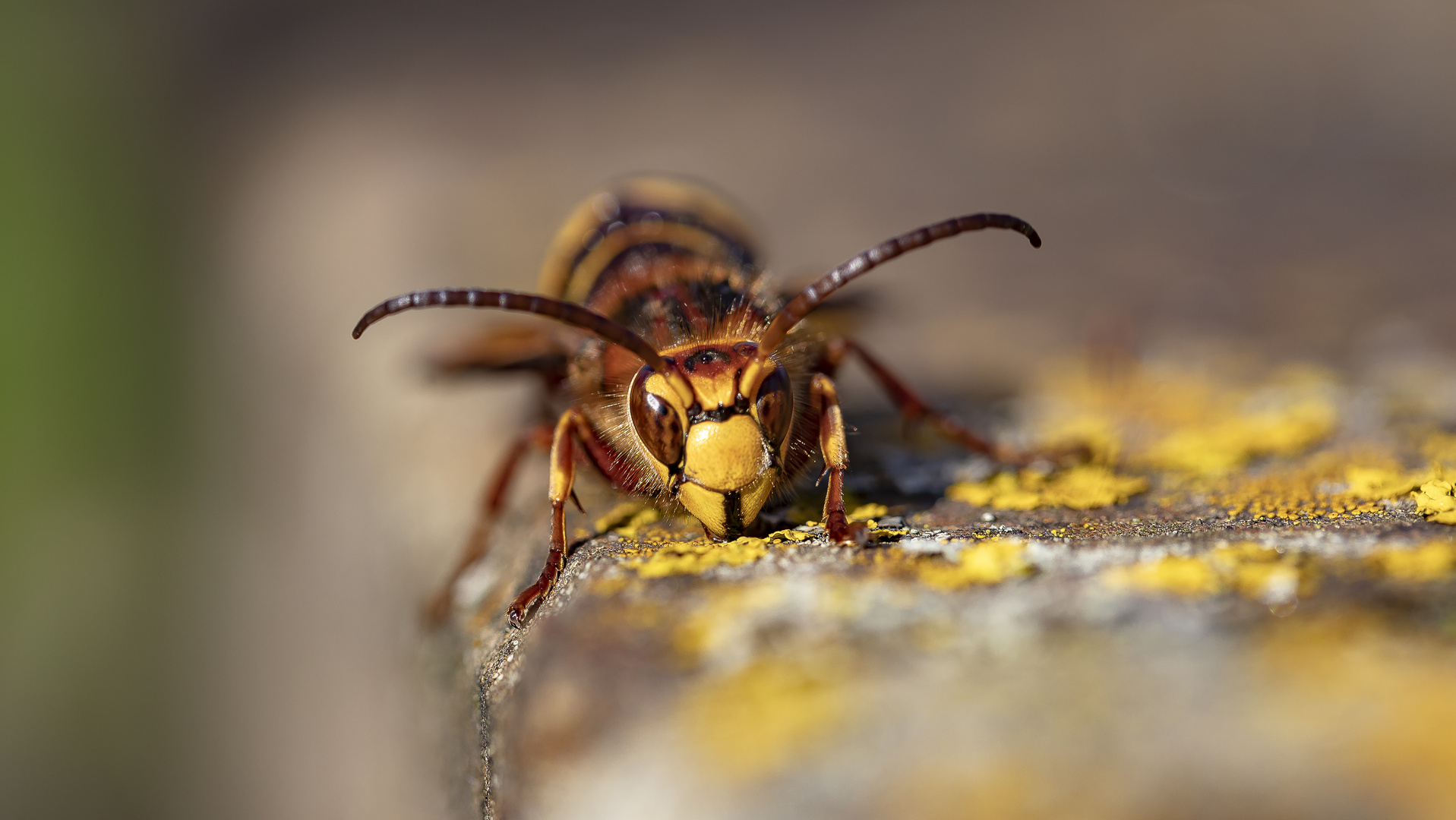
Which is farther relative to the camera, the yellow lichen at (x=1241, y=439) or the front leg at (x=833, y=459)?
the yellow lichen at (x=1241, y=439)

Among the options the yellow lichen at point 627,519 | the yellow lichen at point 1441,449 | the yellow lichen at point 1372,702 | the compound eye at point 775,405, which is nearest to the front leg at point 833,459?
the compound eye at point 775,405

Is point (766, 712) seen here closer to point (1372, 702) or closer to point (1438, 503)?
point (1372, 702)

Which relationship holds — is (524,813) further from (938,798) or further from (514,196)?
(514,196)

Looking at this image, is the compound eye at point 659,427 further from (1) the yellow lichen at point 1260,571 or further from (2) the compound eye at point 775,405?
(1) the yellow lichen at point 1260,571

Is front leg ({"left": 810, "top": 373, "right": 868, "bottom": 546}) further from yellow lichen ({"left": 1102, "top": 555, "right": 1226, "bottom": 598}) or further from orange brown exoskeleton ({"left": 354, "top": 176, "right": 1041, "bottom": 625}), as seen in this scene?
yellow lichen ({"left": 1102, "top": 555, "right": 1226, "bottom": 598})

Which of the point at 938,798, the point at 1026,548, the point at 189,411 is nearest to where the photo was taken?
the point at 938,798

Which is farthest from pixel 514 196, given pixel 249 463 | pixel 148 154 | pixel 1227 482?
pixel 1227 482
